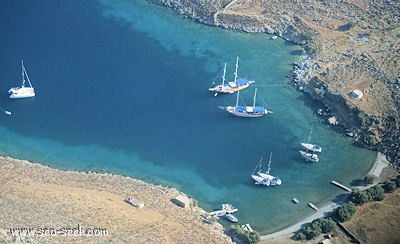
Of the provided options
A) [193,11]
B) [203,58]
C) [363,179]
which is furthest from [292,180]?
[193,11]

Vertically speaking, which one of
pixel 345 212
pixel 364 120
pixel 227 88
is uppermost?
pixel 227 88

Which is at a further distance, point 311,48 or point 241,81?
point 311,48

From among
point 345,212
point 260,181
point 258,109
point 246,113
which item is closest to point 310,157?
point 260,181

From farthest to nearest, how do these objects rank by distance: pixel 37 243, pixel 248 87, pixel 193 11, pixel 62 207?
1. pixel 193 11
2. pixel 248 87
3. pixel 62 207
4. pixel 37 243

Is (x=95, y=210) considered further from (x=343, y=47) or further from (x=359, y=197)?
(x=343, y=47)

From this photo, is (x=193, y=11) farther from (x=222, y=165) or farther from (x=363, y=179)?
(x=363, y=179)

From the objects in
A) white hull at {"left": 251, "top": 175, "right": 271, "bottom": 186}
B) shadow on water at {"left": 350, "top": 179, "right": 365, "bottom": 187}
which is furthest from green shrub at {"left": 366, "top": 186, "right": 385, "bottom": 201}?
white hull at {"left": 251, "top": 175, "right": 271, "bottom": 186}

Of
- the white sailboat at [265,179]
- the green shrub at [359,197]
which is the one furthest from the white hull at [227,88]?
the green shrub at [359,197]
